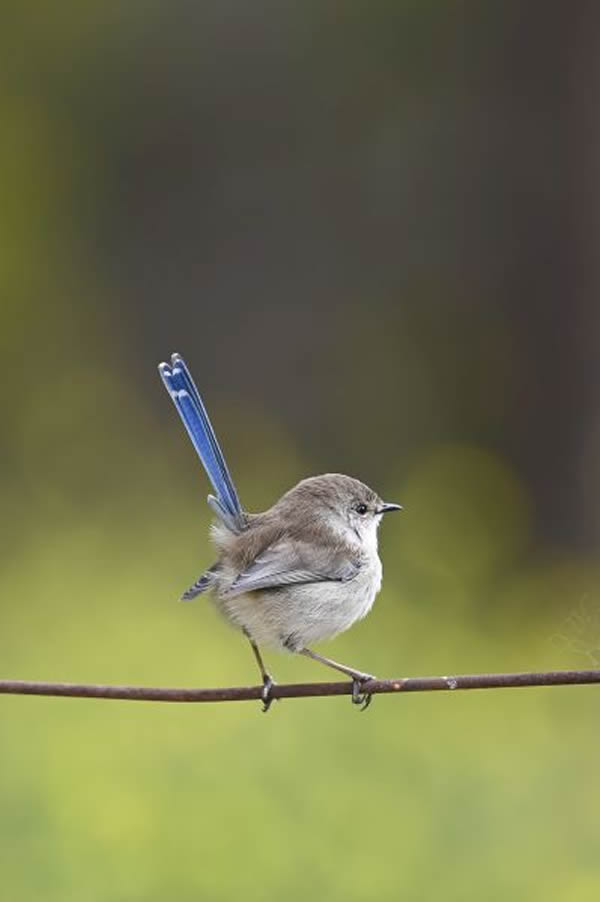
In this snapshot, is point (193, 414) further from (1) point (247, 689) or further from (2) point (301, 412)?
(2) point (301, 412)

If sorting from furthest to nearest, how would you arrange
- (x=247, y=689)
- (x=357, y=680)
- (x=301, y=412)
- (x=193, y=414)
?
(x=301, y=412) < (x=193, y=414) < (x=357, y=680) < (x=247, y=689)

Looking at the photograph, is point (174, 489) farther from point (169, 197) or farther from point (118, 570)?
point (169, 197)

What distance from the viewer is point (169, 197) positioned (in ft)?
35.3

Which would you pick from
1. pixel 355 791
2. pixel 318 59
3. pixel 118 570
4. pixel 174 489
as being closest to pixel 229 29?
pixel 318 59

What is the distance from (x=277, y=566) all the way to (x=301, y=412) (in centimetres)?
568

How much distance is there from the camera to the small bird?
3.87 meters

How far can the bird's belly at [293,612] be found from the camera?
3904 millimetres

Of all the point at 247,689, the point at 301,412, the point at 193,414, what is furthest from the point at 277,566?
the point at 301,412

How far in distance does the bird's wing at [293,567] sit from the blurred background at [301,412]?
1.43 m

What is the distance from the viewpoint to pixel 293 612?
3906mm

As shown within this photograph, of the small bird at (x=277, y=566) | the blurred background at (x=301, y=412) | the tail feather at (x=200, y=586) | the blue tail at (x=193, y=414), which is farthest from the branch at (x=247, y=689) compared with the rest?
the blurred background at (x=301, y=412)

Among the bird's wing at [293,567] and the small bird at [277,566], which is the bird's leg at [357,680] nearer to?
the small bird at [277,566]

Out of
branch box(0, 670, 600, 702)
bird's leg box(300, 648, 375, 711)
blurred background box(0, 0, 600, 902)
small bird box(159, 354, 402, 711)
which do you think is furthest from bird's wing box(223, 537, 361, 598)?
blurred background box(0, 0, 600, 902)

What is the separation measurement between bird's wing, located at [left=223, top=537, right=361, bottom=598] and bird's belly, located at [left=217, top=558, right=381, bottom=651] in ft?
0.07
